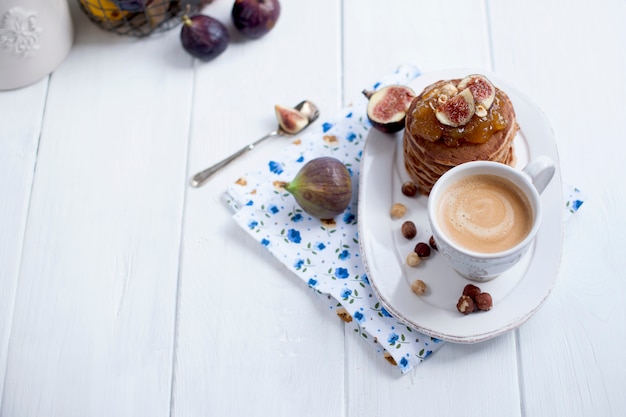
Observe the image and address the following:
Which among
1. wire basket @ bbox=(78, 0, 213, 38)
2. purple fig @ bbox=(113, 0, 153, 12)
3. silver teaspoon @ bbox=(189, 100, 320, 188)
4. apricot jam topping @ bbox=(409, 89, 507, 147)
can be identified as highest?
purple fig @ bbox=(113, 0, 153, 12)

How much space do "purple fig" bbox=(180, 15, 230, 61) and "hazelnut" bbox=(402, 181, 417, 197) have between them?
89 centimetres

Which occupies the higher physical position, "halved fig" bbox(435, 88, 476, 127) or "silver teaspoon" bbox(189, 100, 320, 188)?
"halved fig" bbox(435, 88, 476, 127)


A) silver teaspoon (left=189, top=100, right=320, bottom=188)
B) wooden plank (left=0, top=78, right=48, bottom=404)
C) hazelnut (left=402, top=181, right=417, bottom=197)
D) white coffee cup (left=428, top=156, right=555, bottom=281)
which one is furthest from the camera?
silver teaspoon (left=189, top=100, right=320, bottom=188)

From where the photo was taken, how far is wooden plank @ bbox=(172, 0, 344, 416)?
6.77 feet

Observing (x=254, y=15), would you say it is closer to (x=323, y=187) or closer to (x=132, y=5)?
(x=132, y=5)

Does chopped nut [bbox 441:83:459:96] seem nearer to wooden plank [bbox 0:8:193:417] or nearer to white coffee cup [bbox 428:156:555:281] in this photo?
white coffee cup [bbox 428:156:555:281]

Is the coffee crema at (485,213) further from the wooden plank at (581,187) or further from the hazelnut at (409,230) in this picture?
the wooden plank at (581,187)

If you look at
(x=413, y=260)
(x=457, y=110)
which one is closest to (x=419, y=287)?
(x=413, y=260)

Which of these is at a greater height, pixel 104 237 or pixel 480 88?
pixel 480 88

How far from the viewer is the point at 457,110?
1933mm

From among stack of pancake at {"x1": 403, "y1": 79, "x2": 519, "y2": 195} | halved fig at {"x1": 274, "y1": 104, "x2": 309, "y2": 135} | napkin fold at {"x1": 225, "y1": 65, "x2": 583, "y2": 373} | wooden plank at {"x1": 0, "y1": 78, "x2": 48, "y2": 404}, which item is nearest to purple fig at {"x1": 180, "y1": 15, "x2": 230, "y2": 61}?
halved fig at {"x1": 274, "y1": 104, "x2": 309, "y2": 135}

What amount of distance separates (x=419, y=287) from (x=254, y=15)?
117cm

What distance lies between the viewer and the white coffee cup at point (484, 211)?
1820mm

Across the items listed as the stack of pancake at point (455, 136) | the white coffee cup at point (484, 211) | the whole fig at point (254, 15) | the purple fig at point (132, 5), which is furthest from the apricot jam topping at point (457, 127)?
the purple fig at point (132, 5)
